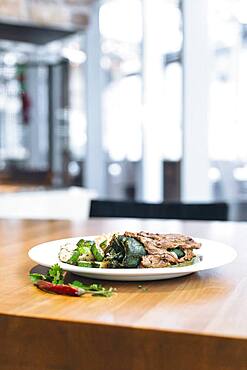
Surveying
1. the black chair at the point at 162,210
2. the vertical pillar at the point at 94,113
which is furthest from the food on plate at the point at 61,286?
the vertical pillar at the point at 94,113

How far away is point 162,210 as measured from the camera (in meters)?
1.89

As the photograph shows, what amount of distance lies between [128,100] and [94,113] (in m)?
0.26

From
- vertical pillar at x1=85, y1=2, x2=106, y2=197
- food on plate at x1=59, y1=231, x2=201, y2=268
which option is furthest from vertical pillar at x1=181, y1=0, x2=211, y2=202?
food on plate at x1=59, y1=231, x2=201, y2=268

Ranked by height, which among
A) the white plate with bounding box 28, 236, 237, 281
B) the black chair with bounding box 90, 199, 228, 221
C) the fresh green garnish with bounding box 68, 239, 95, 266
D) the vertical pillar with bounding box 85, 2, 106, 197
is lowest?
the black chair with bounding box 90, 199, 228, 221

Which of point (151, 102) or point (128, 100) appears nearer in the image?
point (151, 102)

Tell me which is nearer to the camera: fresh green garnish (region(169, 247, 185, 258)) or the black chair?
fresh green garnish (region(169, 247, 185, 258))

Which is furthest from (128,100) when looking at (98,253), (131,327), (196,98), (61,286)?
(131,327)

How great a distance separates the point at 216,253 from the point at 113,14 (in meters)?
3.15

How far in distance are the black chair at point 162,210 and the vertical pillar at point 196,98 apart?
146 centimetres

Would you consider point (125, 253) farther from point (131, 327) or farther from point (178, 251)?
point (131, 327)

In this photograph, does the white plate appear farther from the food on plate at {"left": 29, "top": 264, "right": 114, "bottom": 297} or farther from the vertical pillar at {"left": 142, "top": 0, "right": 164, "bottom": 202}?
the vertical pillar at {"left": 142, "top": 0, "right": 164, "bottom": 202}

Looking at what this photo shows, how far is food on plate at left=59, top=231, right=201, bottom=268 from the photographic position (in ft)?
2.68

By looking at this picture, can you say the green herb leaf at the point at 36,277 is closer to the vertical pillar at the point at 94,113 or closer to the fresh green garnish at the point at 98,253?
the fresh green garnish at the point at 98,253

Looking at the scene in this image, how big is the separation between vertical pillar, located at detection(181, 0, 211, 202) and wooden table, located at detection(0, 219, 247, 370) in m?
2.50
